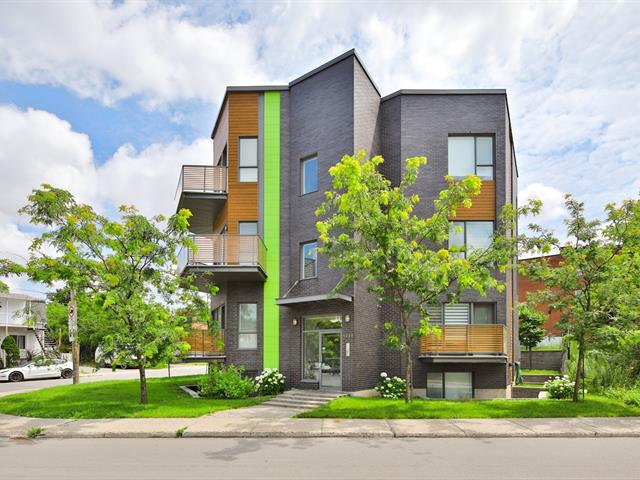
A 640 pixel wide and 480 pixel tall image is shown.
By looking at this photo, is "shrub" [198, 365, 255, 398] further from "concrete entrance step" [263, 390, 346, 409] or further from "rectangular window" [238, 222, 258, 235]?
"rectangular window" [238, 222, 258, 235]

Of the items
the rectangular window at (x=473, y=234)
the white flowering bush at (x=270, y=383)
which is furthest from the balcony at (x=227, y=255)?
the rectangular window at (x=473, y=234)

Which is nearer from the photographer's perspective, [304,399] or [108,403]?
[108,403]

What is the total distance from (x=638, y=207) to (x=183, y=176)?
1579 centimetres

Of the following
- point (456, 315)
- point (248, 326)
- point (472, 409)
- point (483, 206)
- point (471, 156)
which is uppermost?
point (471, 156)

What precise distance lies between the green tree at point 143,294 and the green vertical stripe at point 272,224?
3.99m

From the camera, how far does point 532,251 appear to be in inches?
636

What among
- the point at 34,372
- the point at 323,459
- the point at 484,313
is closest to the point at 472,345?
the point at 484,313

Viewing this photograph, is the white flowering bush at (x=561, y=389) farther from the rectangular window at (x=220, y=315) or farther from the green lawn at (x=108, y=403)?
the rectangular window at (x=220, y=315)

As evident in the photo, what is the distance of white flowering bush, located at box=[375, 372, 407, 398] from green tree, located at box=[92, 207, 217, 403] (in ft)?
21.5

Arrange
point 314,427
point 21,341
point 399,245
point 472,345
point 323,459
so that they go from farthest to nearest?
point 21,341 → point 472,345 → point 399,245 → point 314,427 → point 323,459

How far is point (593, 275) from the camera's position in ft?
51.5

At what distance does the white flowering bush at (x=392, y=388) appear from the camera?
18.7 meters

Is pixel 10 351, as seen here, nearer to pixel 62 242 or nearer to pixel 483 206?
pixel 62 242

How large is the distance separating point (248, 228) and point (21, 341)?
30698 mm
